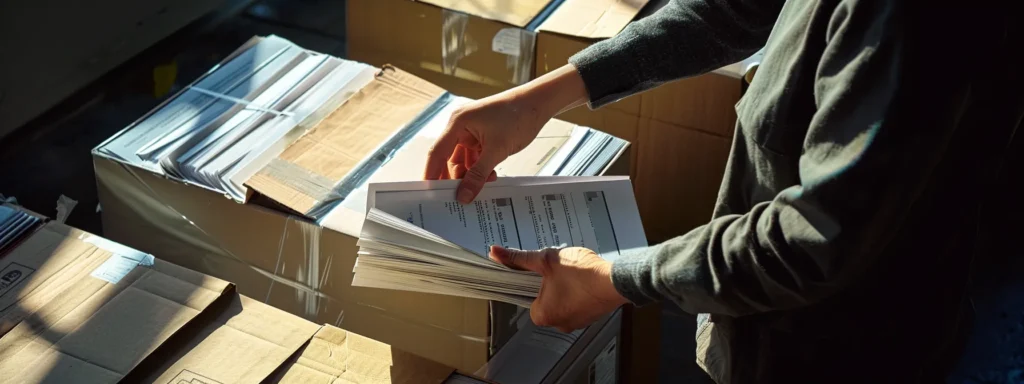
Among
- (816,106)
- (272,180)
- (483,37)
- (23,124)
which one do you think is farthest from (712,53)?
(23,124)

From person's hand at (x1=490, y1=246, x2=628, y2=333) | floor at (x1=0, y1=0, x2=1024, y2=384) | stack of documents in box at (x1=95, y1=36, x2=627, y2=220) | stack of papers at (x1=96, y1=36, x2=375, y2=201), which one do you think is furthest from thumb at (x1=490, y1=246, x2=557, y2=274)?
floor at (x1=0, y1=0, x2=1024, y2=384)

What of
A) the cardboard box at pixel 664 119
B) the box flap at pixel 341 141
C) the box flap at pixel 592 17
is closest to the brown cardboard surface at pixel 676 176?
the cardboard box at pixel 664 119

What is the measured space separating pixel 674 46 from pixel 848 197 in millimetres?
455

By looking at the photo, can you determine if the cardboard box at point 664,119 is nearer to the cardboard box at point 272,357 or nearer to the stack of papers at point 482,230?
the stack of papers at point 482,230

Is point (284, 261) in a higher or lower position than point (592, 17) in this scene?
lower

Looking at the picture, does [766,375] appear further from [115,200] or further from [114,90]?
[114,90]

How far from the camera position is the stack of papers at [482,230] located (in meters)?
1.17

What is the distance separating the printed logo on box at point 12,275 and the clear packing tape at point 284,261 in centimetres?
26

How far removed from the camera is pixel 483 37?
77.9 inches

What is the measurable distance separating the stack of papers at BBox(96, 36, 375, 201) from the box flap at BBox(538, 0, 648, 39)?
43cm

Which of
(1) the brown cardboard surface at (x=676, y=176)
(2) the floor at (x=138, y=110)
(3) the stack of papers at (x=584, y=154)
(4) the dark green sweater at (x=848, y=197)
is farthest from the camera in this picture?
(2) the floor at (x=138, y=110)

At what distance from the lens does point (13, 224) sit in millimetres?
1357

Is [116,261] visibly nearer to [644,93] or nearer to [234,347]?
[234,347]

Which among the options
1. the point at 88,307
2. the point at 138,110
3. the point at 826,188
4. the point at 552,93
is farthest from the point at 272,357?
the point at 138,110
